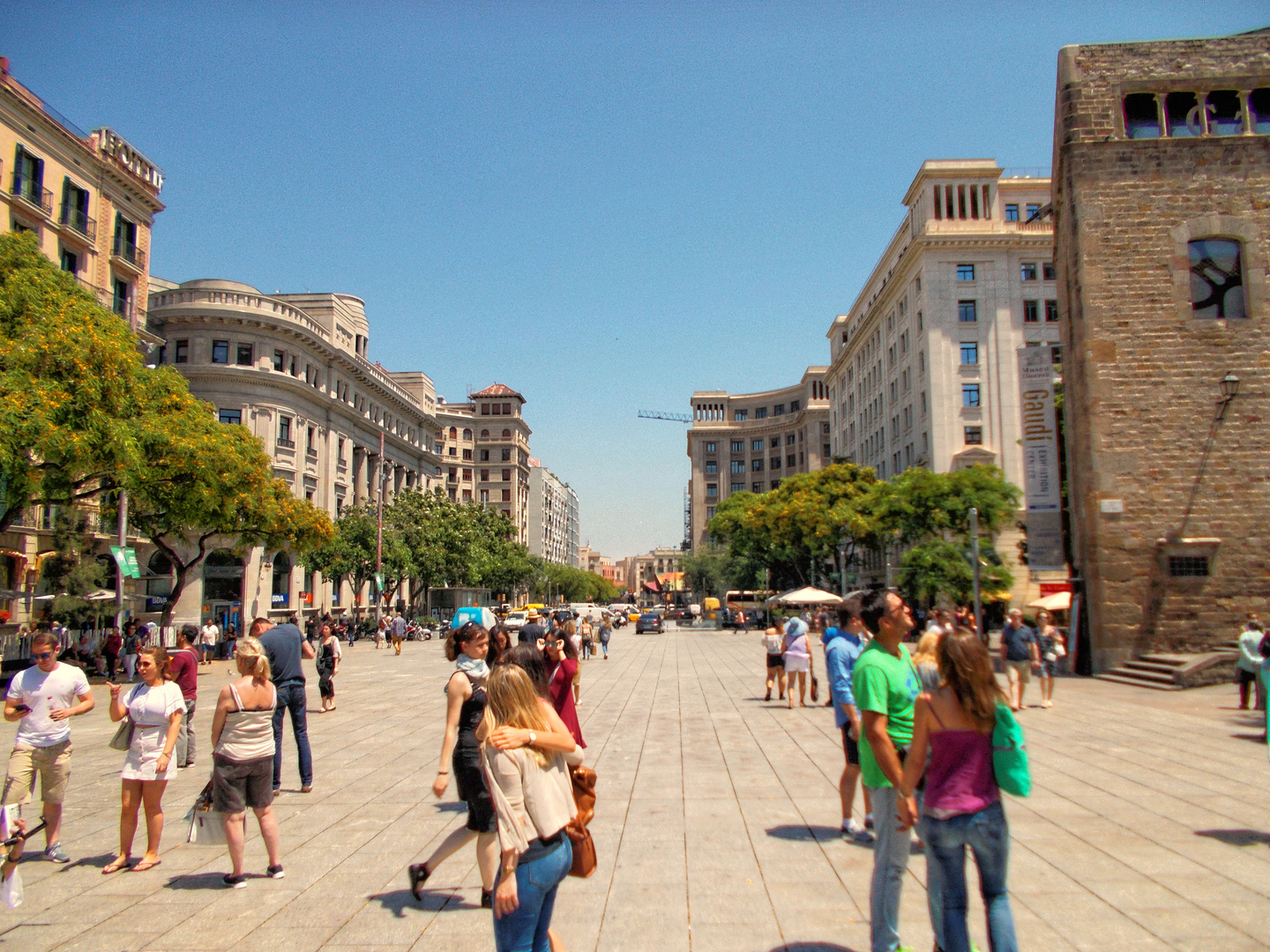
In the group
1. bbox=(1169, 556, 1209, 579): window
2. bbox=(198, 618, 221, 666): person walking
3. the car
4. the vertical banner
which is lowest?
the car

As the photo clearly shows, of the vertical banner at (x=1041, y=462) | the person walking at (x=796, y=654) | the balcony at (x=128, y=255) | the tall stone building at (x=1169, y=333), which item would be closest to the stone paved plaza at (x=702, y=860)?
the person walking at (x=796, y=654)

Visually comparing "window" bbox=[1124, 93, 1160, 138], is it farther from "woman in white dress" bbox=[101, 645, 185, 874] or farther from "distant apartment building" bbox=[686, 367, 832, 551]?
"distant apartment building" bbox=[686, 367, 832, 551]

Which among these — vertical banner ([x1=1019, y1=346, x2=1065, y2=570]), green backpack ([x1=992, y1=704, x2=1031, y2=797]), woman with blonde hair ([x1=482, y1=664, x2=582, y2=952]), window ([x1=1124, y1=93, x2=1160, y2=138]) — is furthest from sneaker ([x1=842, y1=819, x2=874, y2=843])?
window ([x1=1124, y1=93, x2=1160, y2=138])

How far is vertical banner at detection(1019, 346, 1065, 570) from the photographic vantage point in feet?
66.9

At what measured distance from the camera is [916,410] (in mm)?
53125

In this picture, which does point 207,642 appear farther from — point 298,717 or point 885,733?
point 885,733

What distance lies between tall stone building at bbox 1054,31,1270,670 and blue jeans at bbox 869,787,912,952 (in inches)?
677

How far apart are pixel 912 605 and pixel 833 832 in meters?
33.2

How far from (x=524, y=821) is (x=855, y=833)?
4.51 m

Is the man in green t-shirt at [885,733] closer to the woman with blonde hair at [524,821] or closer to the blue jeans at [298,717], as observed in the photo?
the woman with blonde hair at [524,821]

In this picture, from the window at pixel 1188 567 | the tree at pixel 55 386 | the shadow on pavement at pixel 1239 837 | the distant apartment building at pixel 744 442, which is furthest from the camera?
the distant apartment building at pixel 744 442

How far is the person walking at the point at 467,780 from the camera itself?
5.37 metres

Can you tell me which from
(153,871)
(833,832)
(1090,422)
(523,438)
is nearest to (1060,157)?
(1090,422)

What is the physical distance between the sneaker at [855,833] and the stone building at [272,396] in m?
39.1
